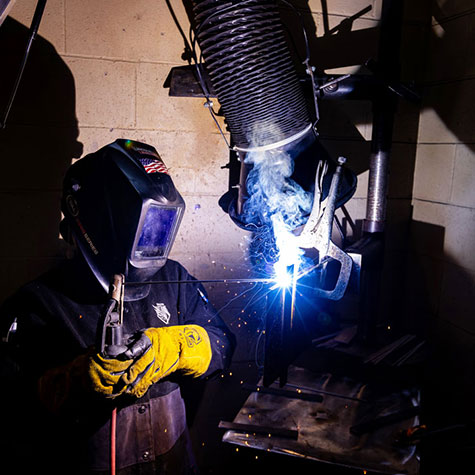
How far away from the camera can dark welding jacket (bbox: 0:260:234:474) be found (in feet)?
5.76

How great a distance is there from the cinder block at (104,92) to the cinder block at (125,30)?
0.19 ft

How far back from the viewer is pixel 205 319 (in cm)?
225

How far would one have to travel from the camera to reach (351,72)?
2.83 m

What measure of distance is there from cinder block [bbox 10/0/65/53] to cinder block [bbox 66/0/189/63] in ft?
0.12

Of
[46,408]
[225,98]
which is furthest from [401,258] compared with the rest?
[46,408]

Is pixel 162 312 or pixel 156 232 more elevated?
pixel 156 232

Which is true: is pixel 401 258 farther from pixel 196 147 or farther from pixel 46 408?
pixel 46 408

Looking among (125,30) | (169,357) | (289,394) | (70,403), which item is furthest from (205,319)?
(125,30)

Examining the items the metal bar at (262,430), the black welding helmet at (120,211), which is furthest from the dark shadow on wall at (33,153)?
the metal bar at (262,430)

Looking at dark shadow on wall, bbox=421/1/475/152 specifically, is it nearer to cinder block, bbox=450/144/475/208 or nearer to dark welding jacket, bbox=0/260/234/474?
cinder block, bbox=450/144/475/208

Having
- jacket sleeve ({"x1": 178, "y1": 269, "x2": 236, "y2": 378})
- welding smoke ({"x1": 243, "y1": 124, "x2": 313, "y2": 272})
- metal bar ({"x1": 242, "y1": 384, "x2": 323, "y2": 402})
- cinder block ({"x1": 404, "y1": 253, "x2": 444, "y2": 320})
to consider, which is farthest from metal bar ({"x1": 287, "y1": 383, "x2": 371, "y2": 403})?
cinder block ({"x1": 404, "y1": 253, "x2": 444, "y2": 320})

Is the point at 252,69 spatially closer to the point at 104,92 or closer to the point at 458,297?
the point at 104,92

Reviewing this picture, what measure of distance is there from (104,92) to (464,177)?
2.22 metres

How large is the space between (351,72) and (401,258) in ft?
4.44
